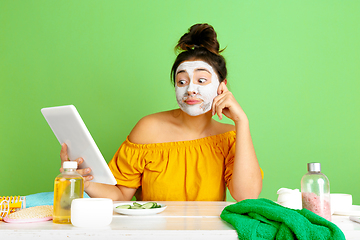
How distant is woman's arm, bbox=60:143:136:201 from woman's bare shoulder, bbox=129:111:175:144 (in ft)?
0.76

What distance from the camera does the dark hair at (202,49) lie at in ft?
4.65

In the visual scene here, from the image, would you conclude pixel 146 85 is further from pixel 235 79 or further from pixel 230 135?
pixel 230 135

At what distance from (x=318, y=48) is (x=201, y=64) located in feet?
3.08

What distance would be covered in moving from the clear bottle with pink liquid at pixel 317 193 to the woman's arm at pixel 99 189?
60 centimetres

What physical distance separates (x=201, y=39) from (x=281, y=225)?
103 centimetres

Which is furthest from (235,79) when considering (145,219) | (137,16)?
(145,219)

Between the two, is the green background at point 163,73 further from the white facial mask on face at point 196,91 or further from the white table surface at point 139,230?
the white table surface at point 139,230

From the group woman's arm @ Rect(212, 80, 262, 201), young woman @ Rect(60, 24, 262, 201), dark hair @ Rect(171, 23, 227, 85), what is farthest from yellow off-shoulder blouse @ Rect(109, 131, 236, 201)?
dark hair @ Rect(171, 23, 227, 85)

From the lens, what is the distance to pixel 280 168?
1868 millimetres

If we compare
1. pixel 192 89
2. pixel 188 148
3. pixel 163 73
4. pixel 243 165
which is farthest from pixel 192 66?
pixel 163 73

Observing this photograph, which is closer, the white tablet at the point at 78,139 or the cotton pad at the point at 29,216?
the cotton pad at the point at 29,216

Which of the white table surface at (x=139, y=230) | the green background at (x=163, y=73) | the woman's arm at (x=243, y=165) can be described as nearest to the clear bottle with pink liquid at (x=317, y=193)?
the white table surface at (x=139, y=230)

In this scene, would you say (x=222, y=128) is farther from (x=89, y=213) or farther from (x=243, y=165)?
→ (x=89, y=213)

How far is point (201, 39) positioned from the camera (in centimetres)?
145
